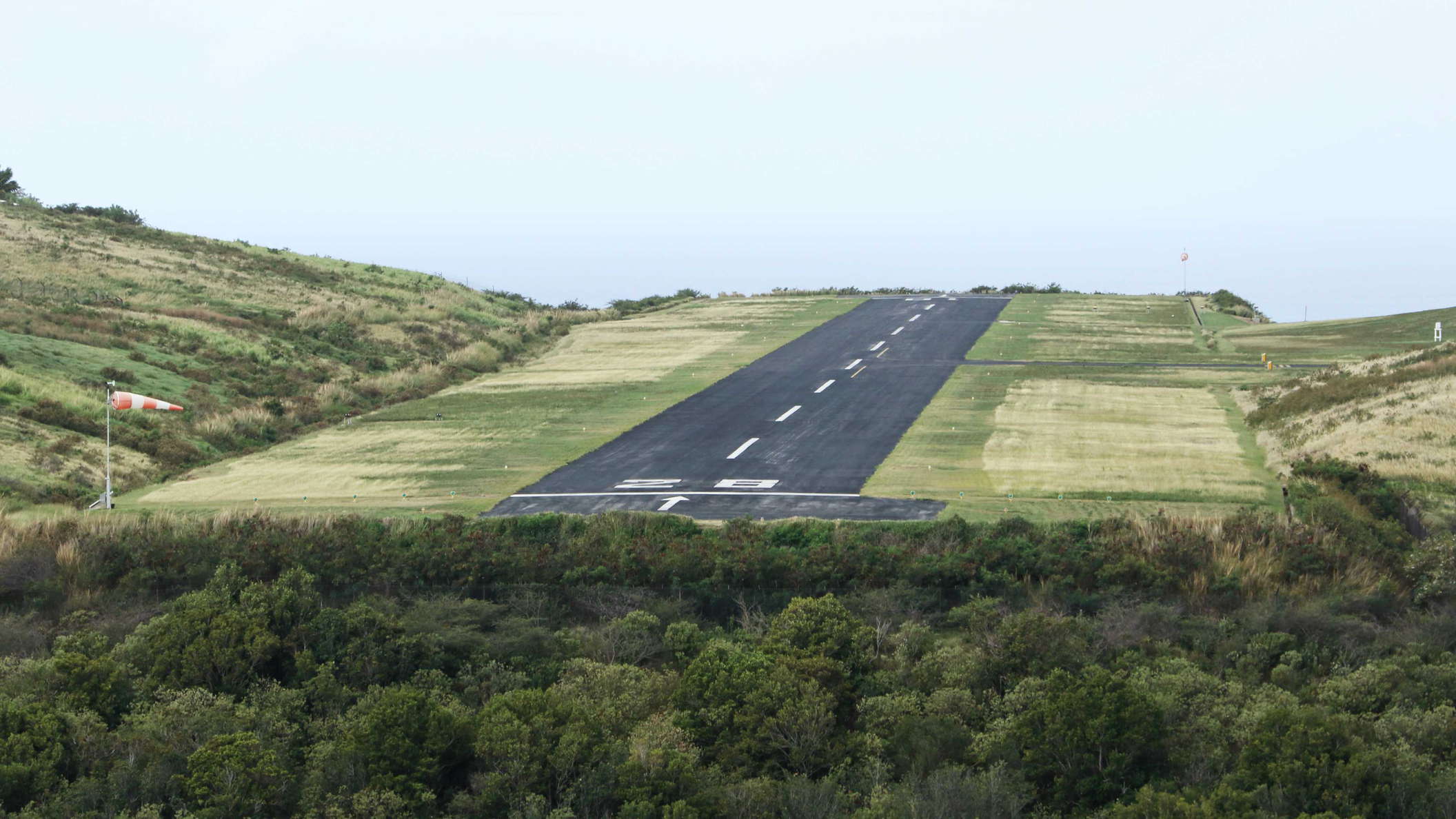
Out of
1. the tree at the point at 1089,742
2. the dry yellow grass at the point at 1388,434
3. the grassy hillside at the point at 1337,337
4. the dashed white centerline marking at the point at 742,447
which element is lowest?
the tree at the point at 1089,742

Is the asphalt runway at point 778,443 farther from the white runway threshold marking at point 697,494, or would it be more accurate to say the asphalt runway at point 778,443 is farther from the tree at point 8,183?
the tree at point 8,183

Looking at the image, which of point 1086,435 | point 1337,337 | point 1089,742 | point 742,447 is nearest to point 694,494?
point 742,447

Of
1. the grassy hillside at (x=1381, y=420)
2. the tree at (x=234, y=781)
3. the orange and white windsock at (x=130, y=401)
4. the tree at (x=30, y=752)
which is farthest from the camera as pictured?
the orange and white windsock at (x=130, y=401)

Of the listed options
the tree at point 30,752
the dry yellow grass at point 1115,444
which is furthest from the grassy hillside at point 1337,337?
the tree at point 30,752

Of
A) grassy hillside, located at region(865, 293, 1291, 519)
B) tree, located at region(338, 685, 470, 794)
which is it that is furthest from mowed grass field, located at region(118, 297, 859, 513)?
tree, located at region(338, 685, 470, 794)

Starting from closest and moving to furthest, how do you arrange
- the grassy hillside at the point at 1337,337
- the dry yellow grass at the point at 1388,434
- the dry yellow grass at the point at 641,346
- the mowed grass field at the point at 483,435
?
1. the dry yellow grass at the point at 1388,434
2. the mowed grass field at the point at 483,435
3. the dry yellow grass at the point at 641,346
4. the grassy hillside at the point at 1337,337

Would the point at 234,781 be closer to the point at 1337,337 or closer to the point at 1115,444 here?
the point at 1115,444
